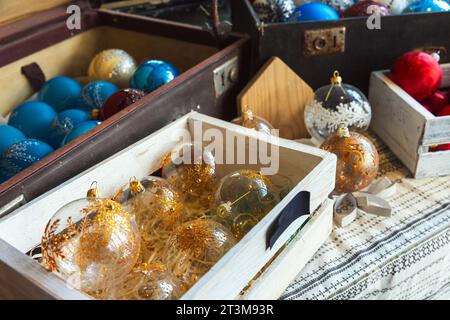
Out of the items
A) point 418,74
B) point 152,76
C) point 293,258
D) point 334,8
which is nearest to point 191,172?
point 293,258

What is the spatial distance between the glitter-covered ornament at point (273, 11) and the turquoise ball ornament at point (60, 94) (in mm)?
485

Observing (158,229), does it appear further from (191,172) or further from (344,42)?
(344,42)

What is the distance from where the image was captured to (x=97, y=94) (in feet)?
3.78

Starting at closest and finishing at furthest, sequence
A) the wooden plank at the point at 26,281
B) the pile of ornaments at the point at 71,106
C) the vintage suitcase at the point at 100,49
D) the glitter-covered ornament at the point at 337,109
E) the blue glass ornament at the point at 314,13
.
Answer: the wooden plank at the point at 26,281, the vintage suitcase at the point at 100,49, the pile of ornaments at the point at 71,106, the glitter-covered ornament at the point at 337,109, the blue glass ornament at the point at 314,13

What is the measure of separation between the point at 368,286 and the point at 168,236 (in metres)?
0.35

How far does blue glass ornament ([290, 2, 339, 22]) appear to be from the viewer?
47.0 inches

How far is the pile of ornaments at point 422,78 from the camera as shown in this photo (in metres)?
1.10

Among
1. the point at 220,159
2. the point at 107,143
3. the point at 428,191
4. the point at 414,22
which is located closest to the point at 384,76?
the point at 414,22

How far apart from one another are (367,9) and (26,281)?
97cm

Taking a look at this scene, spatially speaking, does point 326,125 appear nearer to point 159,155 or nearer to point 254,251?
point 159,155

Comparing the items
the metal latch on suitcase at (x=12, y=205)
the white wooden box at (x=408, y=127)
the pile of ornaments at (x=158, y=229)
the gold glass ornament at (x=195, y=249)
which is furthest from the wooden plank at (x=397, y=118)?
the metal latch on suitcase at (x=12, y=205)

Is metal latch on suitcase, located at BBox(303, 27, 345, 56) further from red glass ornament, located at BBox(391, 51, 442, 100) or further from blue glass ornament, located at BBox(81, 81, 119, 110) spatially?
blue glass ornament, located at BBox(81, 81, 119, 110)

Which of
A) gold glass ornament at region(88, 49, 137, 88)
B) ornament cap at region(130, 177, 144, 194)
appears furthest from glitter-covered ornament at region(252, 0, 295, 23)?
ornament cap at region(130, 177, 144, 194)

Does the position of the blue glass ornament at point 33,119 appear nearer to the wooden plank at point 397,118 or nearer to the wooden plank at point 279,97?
the wooden plank at point 279,97
